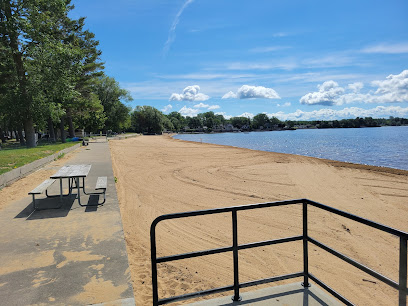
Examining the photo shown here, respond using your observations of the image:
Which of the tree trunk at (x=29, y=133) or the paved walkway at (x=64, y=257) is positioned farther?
the tree trunk at (x=29, y=133)

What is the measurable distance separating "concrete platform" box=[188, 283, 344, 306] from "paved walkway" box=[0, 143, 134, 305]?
0.96 meters

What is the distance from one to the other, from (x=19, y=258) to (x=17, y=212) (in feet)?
9.33

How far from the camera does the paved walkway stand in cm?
314

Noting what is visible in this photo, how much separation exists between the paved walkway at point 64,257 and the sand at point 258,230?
1.60 feet

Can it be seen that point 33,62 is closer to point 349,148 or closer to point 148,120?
point 349,148

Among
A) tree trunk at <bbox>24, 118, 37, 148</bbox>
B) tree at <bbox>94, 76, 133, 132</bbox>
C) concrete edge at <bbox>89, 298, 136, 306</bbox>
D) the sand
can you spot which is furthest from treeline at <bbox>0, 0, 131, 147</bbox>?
tree at <bbox>94, 76, 133, 132</bbox>

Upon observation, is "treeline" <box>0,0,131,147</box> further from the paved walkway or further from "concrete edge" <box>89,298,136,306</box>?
"concrete edge" <box>89,298,136,306</box>

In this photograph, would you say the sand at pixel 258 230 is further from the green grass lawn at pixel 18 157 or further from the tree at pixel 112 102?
the tree at pixel 112 102

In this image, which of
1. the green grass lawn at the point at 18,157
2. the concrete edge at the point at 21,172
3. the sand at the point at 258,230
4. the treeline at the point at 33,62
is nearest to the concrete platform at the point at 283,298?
the sand at the point at 258,230

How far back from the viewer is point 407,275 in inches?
85.0

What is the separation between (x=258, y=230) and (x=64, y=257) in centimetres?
421

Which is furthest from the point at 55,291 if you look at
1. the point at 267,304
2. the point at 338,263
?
the point at 338,263

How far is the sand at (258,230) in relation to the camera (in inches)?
178

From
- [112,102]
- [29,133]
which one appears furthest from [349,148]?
[112,102]
